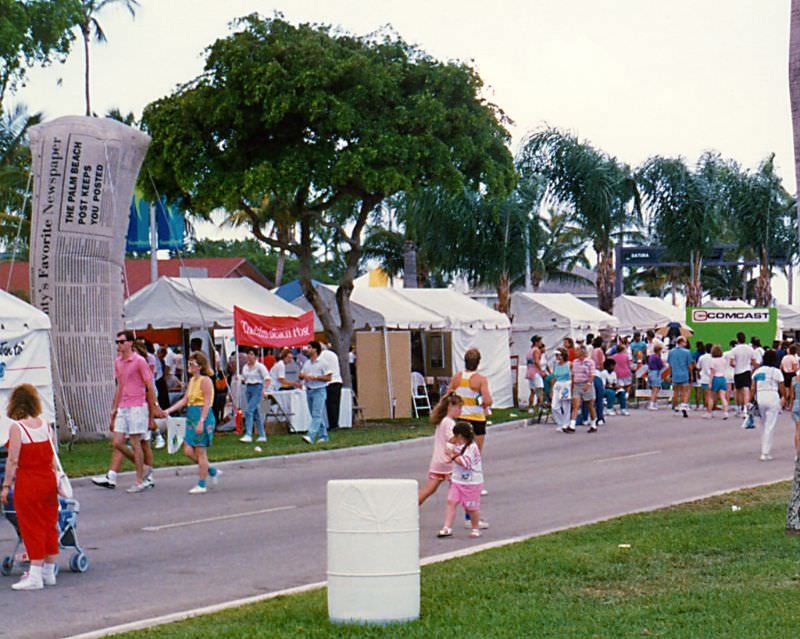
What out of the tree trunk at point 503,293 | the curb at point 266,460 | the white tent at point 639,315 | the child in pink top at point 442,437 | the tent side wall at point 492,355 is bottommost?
the curb at point 266,460

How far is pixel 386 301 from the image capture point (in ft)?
112

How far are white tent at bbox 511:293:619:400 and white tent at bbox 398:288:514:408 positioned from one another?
10.7 feet

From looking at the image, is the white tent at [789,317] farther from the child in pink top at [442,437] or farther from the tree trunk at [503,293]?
the child in pink top at [442,437]

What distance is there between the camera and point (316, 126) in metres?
30.3

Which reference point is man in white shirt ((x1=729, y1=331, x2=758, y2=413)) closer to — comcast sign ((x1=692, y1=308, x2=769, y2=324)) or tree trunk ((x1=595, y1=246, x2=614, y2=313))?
comcast sign ((x1=692, y1=308, x2=769, y2=324))

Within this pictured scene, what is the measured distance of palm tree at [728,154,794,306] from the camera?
57219 mm

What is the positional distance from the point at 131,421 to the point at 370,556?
9780mm

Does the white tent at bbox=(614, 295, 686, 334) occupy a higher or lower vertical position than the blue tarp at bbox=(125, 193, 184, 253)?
lower

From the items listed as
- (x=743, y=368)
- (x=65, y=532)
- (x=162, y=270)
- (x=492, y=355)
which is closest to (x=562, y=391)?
(x=743, y=368)

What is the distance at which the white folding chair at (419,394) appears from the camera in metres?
33.7

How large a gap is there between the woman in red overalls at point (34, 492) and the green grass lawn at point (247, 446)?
8.71 metres

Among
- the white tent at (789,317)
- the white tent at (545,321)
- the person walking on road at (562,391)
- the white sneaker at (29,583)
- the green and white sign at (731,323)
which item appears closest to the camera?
the white sneaker at (29,583)

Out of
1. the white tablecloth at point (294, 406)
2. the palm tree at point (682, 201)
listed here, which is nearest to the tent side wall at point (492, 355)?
the white tablecloth at point (294, 406)

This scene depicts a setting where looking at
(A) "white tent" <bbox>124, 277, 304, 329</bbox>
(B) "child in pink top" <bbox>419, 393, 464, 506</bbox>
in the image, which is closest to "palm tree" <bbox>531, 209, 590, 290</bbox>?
(A) "white tent" <bbox>124, 277, 304, 329</bbox>
